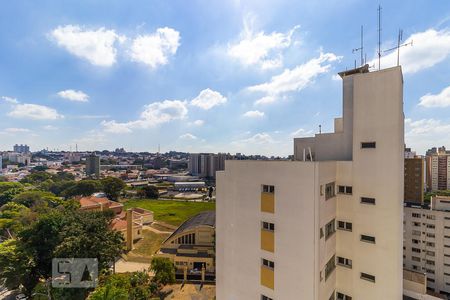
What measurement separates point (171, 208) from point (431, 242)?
59.8m

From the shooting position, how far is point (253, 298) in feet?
38.3

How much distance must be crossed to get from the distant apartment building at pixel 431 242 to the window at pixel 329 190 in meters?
29.7

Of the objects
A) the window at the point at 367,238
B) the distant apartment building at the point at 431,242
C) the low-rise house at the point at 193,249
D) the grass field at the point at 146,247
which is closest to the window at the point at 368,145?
the window at the point at 367,238

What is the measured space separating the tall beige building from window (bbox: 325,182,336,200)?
103 mm

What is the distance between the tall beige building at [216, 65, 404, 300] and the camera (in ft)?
33.4

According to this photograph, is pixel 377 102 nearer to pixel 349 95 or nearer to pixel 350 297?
pixel 349 95

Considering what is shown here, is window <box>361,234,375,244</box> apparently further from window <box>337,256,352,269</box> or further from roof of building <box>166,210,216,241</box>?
roof of building <box>166,210,216,241</box>

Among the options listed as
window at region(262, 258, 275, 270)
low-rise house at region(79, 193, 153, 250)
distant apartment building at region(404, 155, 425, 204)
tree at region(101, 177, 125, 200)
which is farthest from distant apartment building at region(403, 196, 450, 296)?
tree at region(101, 177, 125, 200)

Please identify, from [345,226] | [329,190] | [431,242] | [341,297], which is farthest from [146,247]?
[431,242]

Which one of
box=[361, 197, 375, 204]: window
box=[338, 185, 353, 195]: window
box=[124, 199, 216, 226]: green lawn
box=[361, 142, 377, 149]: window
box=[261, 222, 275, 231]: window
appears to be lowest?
box=[124, 199, 216, 226]: green lawn

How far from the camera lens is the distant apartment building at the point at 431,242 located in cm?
3008

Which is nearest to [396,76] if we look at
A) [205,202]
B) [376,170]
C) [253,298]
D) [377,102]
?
[377,102]

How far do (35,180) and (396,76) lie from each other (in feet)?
396

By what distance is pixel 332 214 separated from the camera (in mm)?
11875
